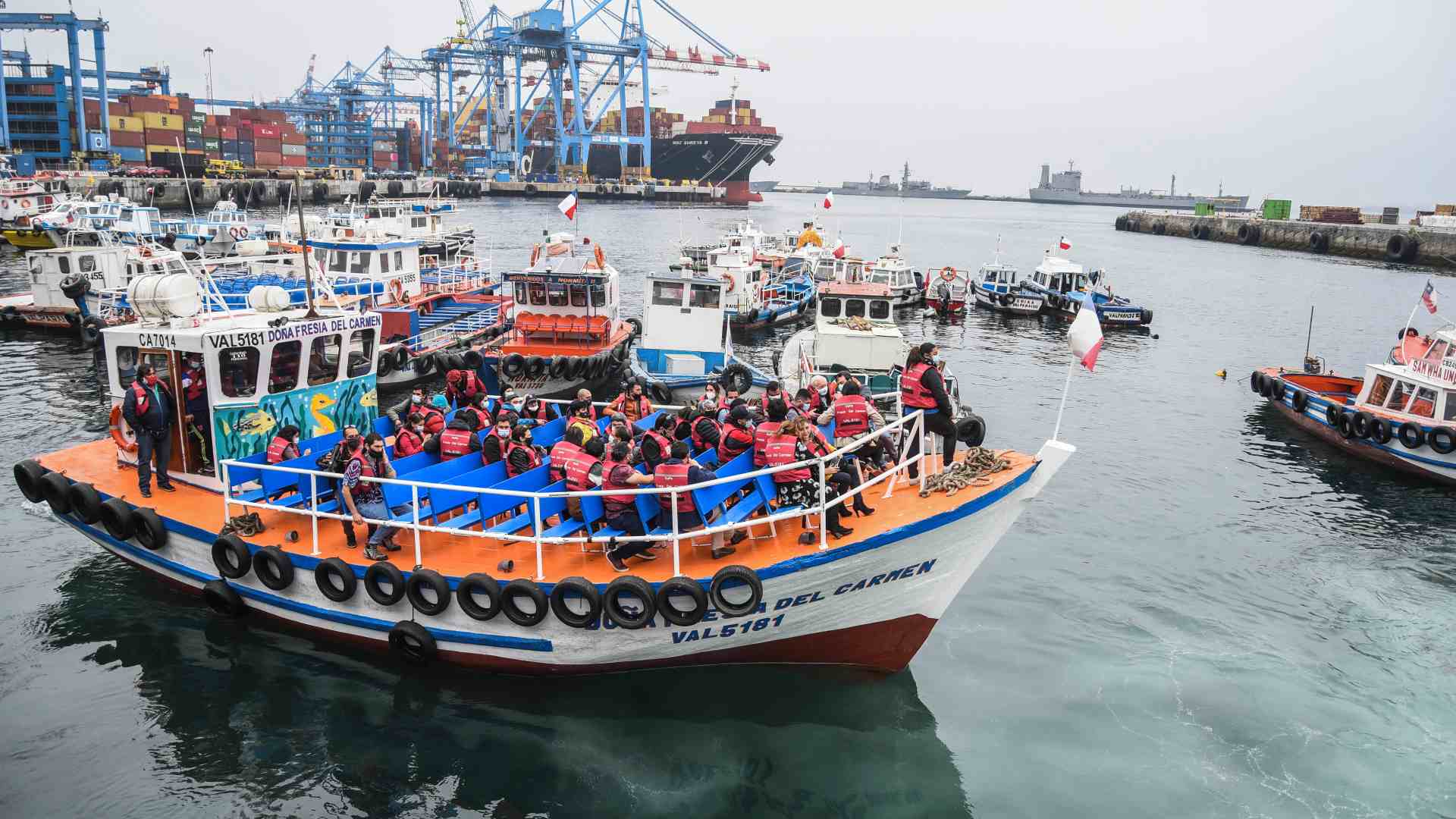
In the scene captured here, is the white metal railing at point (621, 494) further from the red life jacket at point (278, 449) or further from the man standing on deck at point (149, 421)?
the man standing on deck at point (149, 421)

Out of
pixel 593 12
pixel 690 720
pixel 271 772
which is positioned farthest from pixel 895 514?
pixel 593 12

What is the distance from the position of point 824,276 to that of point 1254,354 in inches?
701

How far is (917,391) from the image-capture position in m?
10.9

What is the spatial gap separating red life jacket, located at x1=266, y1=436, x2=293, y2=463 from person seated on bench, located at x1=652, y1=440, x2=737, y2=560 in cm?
462

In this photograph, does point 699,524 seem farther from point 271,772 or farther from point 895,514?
point 271,772

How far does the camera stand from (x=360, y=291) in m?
29.6

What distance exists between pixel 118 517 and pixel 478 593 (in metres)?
5.02

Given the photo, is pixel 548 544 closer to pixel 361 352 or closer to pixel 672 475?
pixel 672 475

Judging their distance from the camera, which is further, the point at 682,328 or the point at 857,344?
the point at 682,328

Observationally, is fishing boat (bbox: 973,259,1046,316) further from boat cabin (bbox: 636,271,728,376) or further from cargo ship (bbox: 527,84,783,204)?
cargo ship (bbox: 527,84,783,204)

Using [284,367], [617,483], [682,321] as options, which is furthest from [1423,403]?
[284,367]

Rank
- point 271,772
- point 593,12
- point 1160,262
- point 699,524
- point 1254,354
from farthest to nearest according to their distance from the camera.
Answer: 1. point 593,12
2. point 1160,262
3. point 1254,354
4. point 699,524
5. point 271,772

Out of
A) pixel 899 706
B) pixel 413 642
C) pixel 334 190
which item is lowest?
pixel 899 706

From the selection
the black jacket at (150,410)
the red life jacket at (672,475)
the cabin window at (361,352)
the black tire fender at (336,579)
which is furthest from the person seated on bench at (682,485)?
the black jacket at (150,410)
